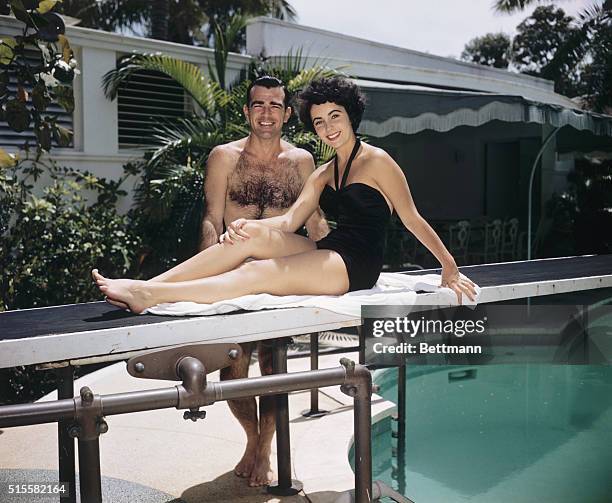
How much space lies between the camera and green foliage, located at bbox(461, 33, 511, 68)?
34875 millimetres

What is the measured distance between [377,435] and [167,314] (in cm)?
244

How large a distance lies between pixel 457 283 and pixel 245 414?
127cm

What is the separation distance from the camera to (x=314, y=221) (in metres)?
3.75

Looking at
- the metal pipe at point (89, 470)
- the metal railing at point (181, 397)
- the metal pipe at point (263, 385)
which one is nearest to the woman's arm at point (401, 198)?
the metal railing at point (181, 397)

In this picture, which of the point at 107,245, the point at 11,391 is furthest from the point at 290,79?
the point at 11,391

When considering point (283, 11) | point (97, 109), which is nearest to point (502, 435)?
point (97, 109)

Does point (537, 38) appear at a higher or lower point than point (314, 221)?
higher

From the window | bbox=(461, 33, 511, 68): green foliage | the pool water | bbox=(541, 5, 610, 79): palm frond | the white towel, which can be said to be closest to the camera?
the white towel

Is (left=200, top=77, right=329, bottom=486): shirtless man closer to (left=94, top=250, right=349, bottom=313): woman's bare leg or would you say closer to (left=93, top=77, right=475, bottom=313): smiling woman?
(left=93, top=77, right=475, bottom=313): smiling woman

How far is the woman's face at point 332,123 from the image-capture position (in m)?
3.28

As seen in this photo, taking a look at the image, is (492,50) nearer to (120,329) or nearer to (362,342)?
(362,342)

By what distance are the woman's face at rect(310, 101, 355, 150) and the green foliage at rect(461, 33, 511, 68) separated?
3374 centimetres

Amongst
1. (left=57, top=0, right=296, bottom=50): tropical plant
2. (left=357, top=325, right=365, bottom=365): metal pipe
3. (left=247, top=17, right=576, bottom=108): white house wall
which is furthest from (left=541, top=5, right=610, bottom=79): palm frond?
(left=357, top=325, right=365, bottom=365): metal pipe

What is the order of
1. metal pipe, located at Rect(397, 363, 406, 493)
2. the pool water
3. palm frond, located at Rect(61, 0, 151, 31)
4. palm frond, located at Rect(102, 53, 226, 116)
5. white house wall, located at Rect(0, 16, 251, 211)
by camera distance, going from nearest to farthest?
the pool water → metal pipe, located at Rect(397, 363, 406, 493) → palm frond, located at Rect(102, 53, 226, 116) → white house wall, located at Rect(0, 16, 251, 211) → palm frond, located at Rect(61, 0, 151, 31)
